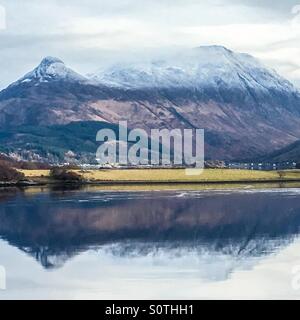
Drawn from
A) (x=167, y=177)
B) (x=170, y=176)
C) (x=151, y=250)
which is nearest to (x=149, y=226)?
(x=151, y=250)

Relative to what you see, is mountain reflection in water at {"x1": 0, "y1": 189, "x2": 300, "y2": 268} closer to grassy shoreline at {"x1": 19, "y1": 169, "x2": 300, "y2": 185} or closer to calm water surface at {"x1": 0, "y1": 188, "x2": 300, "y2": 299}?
calm water surface at {"x1": 0, "y1": 188, "x2": 300, "y2": 299}

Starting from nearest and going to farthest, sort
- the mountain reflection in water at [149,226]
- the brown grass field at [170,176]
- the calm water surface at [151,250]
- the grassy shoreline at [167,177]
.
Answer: the calm water surface at [151,250] → the mountain reflection in water at [149,226] → the grassy shoreline at [167,177] → the brown grass field at [170,176]

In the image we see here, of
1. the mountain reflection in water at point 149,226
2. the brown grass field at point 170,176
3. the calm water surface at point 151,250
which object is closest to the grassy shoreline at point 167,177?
the brown grass field at point 170,176

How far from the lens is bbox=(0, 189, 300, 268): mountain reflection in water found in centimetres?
2139

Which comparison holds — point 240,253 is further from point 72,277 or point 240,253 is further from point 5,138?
point 5,138

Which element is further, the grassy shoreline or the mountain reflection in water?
the grassy shoreline

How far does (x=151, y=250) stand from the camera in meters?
20.9

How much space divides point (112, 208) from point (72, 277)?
16600 mm

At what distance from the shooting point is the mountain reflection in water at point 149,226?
21.4 m

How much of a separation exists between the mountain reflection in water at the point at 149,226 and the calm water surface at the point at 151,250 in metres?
0.03

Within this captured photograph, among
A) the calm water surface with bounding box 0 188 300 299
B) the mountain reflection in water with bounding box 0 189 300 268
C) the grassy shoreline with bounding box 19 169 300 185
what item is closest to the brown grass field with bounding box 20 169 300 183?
the grassy shoreline with bounding box 19 169 300 185

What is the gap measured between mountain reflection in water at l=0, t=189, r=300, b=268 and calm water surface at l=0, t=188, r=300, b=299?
0.03 metres

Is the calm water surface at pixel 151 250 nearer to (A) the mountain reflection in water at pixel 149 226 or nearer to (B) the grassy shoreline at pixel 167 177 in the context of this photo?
(A) the mountain reflection in water at pixel 149 226
